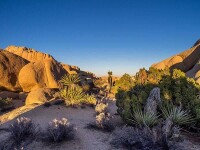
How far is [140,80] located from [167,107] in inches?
123

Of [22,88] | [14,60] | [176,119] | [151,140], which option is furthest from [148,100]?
[14,60]

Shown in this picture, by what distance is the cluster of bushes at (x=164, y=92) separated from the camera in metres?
9.77

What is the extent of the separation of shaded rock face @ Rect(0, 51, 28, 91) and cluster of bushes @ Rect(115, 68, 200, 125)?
1847cm

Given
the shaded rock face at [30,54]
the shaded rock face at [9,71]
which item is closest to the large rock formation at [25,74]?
the shaded rock face at [9,71]

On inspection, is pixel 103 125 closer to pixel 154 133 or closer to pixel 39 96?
pixel 154 133

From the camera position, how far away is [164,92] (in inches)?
410

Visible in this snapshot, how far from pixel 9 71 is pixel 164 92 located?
2190cm

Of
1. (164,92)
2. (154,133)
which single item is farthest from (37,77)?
(154,133)

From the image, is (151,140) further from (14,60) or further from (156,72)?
(14,60)

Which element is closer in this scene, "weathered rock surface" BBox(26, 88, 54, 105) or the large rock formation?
"weathered rock surface" BBox(26, 88, 54, 105)

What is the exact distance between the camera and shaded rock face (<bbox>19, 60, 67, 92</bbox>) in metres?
26.6

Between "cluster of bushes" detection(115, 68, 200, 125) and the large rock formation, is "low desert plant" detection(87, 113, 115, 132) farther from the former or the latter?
the large rock formation

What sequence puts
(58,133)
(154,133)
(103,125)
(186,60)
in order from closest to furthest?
(154,133) → (58,133) → (103,125) → (186,60)

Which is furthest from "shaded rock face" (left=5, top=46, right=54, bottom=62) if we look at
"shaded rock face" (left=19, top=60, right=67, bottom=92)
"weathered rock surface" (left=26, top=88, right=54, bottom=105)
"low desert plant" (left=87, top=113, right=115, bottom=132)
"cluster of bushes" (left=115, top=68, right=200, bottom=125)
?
"low desert plant" (left=87, top=113, right=115, bottom=132)
